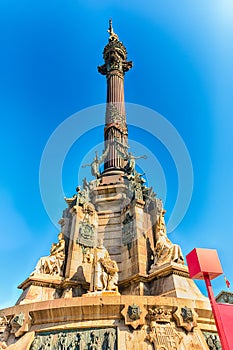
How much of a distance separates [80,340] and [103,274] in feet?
11.0

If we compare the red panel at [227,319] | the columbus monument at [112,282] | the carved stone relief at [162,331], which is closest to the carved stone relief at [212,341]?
the columbus monument at [112,282]

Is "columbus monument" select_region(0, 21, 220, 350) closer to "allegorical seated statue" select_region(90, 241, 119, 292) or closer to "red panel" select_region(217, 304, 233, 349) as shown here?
"allegorical seated statue" select_region(90, 241, 119, 292)

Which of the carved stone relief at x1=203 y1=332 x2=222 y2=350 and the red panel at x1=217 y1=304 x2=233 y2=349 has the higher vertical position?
the carved stone relief at x1=203 y1=332 x2=222 y2=350

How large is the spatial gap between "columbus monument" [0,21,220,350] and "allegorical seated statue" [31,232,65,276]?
0.04m

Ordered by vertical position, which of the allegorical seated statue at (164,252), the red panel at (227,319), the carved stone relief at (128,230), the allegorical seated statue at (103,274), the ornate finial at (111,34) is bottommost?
the red panel at (227,319)

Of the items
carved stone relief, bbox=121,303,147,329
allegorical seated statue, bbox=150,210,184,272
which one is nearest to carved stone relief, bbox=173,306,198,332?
carved stone relief, bbox=121,303,147,329

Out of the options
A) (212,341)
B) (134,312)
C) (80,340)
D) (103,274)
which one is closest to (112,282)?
(103,274)

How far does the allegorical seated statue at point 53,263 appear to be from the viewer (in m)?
12.4

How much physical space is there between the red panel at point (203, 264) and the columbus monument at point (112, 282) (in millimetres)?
2751

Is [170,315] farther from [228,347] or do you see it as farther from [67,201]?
[67,201]

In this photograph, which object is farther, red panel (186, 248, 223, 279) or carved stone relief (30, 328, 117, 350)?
carved stone relief (30, 328, 117, 350)

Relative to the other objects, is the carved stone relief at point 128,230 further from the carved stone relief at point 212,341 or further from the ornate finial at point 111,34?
the ornate finial at point 111,34

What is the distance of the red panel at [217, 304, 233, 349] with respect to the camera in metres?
4.77

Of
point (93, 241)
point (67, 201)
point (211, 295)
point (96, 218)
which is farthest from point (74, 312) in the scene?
point (67, 201)
